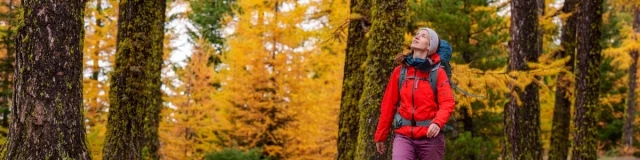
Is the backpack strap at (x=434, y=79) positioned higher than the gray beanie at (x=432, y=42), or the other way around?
the gray beanie at (x=432, y=42)

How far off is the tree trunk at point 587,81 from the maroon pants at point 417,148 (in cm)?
642

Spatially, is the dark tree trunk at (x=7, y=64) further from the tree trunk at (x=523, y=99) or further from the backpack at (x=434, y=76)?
the backpack at (x=434, y=76)

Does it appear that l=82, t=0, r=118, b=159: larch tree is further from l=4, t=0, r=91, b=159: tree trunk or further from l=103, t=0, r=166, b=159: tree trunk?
l=4, t=0, r=91, b=159: tree trunk

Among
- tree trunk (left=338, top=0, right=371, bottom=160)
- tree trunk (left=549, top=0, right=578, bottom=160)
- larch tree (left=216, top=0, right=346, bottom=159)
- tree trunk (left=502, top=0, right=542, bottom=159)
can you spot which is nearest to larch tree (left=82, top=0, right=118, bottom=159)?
larch tree (left=216, top=0, right=346, bottom=159)

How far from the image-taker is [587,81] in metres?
10.4

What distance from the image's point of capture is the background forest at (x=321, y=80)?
25.0 ft

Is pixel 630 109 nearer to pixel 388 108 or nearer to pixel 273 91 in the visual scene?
pixel 273 91

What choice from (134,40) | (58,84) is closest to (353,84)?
(134,40)

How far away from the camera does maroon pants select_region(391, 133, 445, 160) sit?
489 centimetres

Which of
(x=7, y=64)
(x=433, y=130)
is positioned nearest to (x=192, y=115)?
(x=7, y=64)

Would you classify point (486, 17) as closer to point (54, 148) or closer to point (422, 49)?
point (422, 49)

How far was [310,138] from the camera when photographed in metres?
18.9

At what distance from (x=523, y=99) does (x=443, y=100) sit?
5391 millimetres

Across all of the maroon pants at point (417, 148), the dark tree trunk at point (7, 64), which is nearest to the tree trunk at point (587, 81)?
the maroon pants at point (417, 148)
